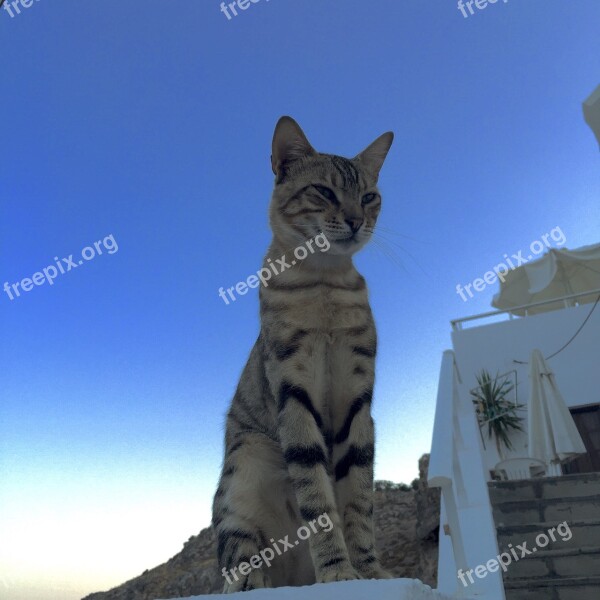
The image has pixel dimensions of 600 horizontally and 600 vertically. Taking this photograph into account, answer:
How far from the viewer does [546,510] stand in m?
5.53

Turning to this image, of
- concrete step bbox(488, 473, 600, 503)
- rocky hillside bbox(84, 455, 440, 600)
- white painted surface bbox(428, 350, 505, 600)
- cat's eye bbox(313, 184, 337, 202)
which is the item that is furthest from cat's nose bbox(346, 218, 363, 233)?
rocky hillside bbox(84, 455, 440, 600)

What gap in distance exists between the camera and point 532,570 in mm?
4750

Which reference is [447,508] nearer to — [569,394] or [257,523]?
[257,523]

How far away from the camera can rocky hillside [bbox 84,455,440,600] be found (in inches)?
303

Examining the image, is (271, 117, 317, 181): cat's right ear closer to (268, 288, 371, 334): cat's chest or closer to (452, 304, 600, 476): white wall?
(268, 288, 371, 334): cat's chest

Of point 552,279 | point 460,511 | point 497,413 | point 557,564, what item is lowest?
point 557,564

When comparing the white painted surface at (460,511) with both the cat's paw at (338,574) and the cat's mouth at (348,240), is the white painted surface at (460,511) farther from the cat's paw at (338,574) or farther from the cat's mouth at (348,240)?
the cat's mouth at (348,240)

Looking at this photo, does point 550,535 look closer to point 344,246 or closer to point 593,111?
point 344,246

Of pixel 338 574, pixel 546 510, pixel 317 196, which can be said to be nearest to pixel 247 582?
pixel 338 574

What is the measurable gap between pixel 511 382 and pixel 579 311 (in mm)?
1889

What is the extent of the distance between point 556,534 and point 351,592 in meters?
4.68

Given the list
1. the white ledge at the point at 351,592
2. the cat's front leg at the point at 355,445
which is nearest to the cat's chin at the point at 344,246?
the cat's front leg at the point at 355,445

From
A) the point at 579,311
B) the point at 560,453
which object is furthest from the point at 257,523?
the point at 579,311

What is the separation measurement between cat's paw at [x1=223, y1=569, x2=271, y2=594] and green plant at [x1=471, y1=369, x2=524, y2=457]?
8.81m
